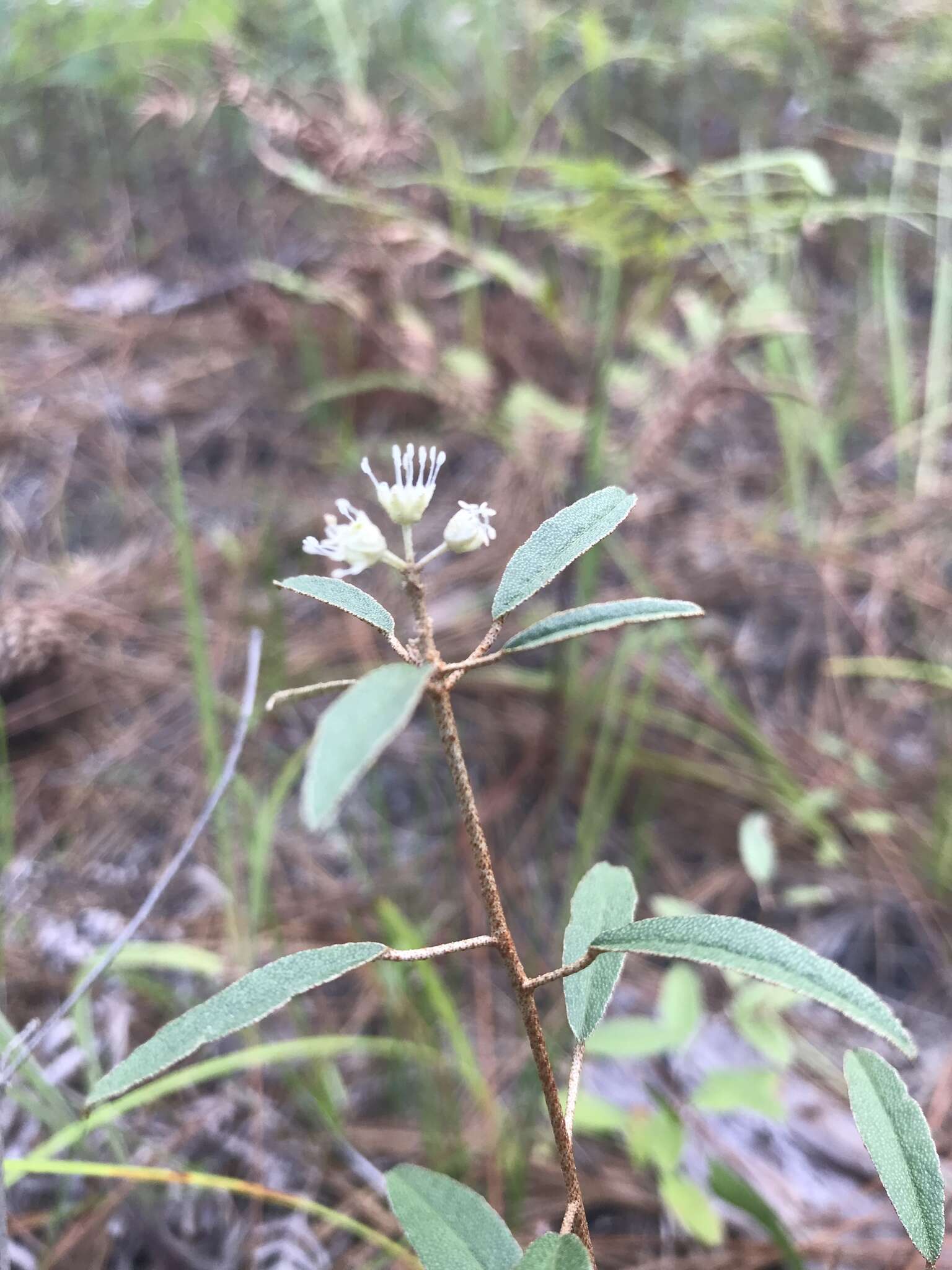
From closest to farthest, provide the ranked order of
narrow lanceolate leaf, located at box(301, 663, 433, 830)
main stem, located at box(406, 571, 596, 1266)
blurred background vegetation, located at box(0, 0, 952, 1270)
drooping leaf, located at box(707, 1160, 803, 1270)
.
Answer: narrow lanceolate leaf, located at box(301, 663, 433, 830) < main stem, located at box(406, 571, 596, 1266) < drooping leaf, located at box(707, 1160, 803, 1270) < blurred background vegetation, located at box(0, 0, 952, 1270)

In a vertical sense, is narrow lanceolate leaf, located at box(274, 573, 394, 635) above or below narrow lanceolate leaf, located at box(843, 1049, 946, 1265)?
above

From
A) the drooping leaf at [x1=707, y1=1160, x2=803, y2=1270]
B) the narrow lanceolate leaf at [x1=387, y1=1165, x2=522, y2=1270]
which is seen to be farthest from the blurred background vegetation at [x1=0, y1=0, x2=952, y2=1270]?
the narrow lanceolate leaf at [x1=387, y1=1165, x2=522, y2=1270]

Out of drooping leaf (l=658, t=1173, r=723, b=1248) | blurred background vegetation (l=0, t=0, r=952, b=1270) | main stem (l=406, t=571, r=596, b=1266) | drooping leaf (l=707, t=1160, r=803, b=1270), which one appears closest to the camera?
main stem (l=406, t=571, r=596, b=1266)

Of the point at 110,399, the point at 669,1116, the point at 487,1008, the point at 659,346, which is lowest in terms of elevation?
the point at 487,1008

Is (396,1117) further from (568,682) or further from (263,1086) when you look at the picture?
(568,682)

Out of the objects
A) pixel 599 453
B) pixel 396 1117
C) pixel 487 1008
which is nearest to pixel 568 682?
pixel 599 453

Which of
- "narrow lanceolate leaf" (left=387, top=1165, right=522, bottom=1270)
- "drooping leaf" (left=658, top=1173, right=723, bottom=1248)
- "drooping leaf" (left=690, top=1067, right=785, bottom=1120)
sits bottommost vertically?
"drooping leaf" (left=658, top=1173, right=723, bottom=1248)

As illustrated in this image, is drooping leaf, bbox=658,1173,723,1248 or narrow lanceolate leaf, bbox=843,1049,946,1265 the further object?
drooping leaf, bbox=658,1173,723,1248

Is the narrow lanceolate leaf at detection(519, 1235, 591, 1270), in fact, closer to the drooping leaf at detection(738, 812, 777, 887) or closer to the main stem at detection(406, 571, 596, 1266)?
the main stem at detection(406, 571, 596, 1266)

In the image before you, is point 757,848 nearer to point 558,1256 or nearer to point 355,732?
point 558,1256
